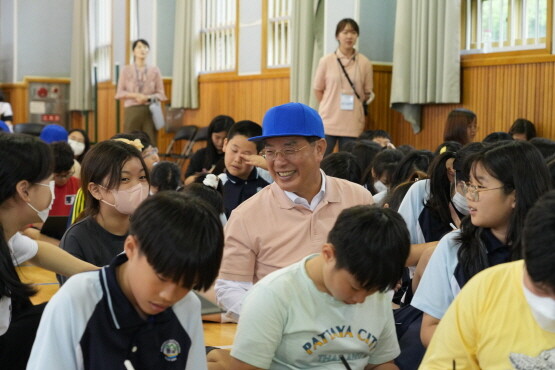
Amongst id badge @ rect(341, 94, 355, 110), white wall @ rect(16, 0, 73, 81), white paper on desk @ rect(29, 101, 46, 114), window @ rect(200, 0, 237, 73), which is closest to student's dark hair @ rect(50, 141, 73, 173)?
id badge @ rect(341, 94, 355, 110)

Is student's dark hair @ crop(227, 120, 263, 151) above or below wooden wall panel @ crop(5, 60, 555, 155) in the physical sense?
below

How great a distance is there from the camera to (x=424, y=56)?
7.58 m

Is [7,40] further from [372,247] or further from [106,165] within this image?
[372,247]

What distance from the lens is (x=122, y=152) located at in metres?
3.13

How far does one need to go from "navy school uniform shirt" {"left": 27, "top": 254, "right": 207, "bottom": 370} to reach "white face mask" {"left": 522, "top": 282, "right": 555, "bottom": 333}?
791 millimetres

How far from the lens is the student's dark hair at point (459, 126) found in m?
6.40

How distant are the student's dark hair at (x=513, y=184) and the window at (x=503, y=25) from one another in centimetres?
463

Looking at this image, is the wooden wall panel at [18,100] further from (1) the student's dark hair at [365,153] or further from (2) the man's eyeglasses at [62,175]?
(1) the student's dark hair at [365,153]

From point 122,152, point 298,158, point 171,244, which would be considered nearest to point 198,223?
point 171,244

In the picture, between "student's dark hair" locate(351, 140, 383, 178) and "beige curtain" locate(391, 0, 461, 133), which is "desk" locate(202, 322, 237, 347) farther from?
"beige curtain" locate(391, 0, 461, 133)

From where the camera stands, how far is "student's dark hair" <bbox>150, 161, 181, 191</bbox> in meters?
5.03

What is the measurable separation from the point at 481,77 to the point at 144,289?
5.99 meters

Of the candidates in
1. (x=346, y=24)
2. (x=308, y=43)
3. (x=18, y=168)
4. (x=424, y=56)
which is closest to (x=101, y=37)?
(x=308, y=43)

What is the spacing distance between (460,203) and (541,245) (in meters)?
1.76
